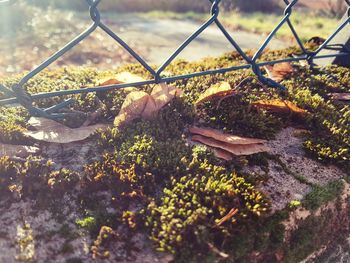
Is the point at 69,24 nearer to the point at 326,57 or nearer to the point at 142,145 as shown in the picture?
the point at 326,57

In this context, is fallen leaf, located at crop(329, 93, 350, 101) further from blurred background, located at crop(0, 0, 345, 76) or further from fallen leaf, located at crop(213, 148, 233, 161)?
blurred background, located at crop(0, 0, 345, 76)

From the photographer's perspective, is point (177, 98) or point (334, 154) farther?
point (177, 98)

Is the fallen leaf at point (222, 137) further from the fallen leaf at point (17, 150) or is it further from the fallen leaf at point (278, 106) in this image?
the fallen leaf at point (17, 150)

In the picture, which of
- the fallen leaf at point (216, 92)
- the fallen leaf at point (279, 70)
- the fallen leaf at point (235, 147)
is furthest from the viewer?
the fallen leaf at point (279, 70)

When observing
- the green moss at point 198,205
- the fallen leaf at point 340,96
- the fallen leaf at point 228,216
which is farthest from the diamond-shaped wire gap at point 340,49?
the fallen leaf at point 228,216

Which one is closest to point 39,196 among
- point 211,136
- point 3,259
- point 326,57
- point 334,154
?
point 3,259

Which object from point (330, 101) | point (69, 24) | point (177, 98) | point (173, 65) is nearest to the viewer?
point (177, 98)

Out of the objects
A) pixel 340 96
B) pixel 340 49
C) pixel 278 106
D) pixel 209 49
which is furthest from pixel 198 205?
pixel 209 49
